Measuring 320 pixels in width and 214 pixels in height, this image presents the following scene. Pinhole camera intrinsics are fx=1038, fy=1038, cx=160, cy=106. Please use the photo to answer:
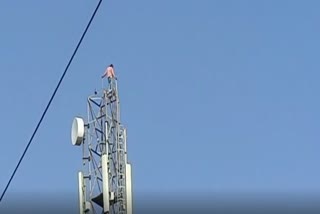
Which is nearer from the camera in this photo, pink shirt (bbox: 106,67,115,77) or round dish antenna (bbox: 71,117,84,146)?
round dish antenna (bbox: 71,117,84,146)

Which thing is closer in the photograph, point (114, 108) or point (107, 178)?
point (107, 178)

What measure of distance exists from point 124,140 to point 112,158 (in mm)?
693

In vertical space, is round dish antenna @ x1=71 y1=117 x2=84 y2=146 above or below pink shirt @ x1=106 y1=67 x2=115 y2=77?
below

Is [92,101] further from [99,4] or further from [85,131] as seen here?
[99,4]

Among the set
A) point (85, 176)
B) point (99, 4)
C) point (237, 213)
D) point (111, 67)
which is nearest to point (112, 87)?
point (111, 67)

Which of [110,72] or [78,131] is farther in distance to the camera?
[110,72]

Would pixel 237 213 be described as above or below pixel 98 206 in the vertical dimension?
above

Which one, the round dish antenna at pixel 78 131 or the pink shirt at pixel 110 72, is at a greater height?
the pink shirt at pixel 110 72

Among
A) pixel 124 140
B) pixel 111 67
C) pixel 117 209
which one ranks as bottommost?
pixel 117 209

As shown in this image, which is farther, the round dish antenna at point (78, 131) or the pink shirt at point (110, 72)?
the pink shirt at point (110, 72)

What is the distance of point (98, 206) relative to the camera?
30.1m

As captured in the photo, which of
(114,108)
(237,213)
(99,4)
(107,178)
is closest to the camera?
(99,4)

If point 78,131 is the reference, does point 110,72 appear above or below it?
above

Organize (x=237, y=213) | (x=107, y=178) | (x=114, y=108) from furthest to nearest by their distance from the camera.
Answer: (x=237, y=213)
(x=114, y=108)
(x=107, y=178)
